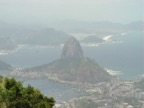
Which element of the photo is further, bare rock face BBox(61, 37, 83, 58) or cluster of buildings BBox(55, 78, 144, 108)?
bare rock face BBox(61, 37, 83, 58)

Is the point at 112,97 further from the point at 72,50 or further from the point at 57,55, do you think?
the point at 57,55

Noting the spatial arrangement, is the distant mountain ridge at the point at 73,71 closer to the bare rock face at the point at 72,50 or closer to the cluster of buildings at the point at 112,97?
the bare rock face at the point at 72,50

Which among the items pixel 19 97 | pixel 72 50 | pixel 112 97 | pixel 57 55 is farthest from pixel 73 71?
pixel 19 97

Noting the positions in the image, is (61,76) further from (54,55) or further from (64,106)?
(54,55)

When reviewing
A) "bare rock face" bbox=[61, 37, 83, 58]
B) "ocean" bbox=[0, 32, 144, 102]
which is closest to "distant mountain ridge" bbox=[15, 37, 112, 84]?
"bare rock face" bbox=[61, 37, 83, 58]

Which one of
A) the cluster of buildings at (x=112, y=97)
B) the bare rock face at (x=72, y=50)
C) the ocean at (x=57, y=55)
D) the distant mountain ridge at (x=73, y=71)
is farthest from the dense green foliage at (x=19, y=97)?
the bare rock face at (x=72, y=50)

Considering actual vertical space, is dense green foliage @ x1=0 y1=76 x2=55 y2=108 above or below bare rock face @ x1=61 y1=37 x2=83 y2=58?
below

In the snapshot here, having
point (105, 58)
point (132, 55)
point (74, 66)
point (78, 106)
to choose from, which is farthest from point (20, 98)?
point (132, 55)

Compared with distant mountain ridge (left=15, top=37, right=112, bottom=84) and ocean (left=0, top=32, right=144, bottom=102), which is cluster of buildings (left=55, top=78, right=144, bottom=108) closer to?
ocean (left=0, top=32, right=144, bottom=102)
